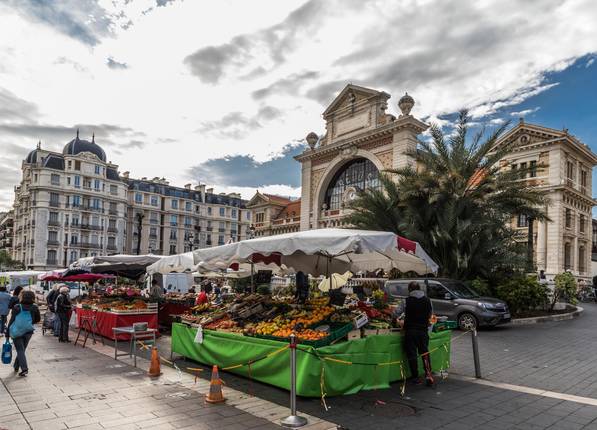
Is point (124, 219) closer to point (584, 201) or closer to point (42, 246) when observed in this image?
point (42, 246)

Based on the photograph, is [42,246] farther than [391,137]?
Yes

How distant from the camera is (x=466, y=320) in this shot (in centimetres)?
1505

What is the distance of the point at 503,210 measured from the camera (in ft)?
65.0

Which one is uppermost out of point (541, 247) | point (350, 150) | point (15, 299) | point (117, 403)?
point (350, 150)

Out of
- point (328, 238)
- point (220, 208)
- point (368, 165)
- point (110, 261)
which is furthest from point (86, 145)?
point (328, 238)

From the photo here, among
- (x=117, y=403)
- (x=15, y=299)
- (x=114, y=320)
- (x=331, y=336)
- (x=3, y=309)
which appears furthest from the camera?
(x=3, y=309)

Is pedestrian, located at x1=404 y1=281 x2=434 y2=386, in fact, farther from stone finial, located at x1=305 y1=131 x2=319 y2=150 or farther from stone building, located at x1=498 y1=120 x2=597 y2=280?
stone finial, located at x1=305 y1=131 x2=319 y2=150

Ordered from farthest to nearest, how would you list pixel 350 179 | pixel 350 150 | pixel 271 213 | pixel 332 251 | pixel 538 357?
pixel 271 213, pixel 350 179, pixel 350 150, pixel 538 357, pixel 332 251

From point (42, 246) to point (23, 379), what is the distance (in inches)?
2758

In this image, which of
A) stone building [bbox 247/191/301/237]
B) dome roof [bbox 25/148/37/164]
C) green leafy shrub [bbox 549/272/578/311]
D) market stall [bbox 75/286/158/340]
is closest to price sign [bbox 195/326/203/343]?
market stall [bbox 75/286/158/340]

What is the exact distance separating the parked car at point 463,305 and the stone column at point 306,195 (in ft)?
115

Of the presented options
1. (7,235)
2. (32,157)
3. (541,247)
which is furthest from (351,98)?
(7,235)

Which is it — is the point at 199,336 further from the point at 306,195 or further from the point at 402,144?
the point at 306,195

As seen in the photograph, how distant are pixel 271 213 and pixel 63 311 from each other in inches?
2003
